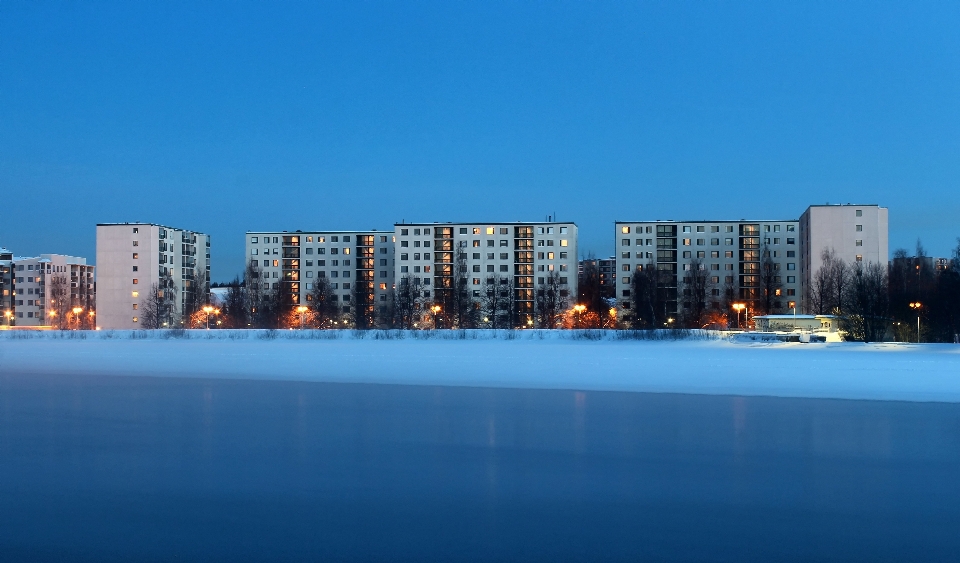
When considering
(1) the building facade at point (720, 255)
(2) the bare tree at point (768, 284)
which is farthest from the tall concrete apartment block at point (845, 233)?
(1) the building facade at point (720, 255)

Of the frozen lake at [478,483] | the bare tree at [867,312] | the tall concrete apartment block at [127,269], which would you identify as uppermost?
the tall concrete apartment block at [127,269]

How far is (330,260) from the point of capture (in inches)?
4589

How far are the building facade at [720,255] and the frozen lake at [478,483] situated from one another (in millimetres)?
91611

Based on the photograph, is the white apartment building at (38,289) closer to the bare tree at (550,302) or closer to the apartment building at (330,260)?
the apartment building at (330,260)

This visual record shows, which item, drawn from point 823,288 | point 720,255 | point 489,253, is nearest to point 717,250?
point 720,255

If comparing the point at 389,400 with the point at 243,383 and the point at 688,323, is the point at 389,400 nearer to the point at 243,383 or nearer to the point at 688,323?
the point at 243,383

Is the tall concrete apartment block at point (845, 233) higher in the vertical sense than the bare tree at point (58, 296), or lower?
higher

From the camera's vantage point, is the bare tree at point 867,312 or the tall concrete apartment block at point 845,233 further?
the tall concrete apartment block at point 845,233

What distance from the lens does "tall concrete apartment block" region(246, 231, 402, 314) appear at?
115688 mm

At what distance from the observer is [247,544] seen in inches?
283

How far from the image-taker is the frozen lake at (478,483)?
23.5 feet

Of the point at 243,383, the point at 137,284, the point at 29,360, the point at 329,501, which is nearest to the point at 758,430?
the point at 329,501

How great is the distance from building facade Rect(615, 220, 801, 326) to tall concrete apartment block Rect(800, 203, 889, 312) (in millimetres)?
8766

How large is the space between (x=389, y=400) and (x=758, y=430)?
8.05 metres
